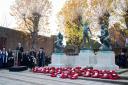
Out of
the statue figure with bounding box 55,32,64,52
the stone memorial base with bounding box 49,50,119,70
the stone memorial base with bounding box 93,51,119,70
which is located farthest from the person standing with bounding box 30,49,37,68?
the stone memorial base with bounding box 93,51,119,70

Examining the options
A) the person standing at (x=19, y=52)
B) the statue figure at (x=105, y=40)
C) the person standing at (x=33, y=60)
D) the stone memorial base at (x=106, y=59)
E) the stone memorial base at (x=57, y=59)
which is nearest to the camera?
the stone memorial base at (x=106, y=59)

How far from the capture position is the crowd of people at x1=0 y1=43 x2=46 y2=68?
23442 millimetres

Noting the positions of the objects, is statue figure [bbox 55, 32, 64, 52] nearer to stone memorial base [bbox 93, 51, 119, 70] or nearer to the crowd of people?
the crowd of people

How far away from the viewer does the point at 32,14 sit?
38969 millimetres

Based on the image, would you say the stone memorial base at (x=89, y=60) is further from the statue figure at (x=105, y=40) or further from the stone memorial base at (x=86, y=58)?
the statue figure at (x=105, y=40)

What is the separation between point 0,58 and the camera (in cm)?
2306

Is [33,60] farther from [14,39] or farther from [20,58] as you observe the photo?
[14,39]

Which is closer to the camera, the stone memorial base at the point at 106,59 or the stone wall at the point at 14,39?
the stone memorial base at the point at 106,59

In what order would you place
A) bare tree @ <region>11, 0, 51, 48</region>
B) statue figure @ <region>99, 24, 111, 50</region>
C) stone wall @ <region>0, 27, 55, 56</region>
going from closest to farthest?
statue figure @ <region>99, 24, 111, 50</region> < stone wall @ <region>0, 27, 55, 56</region> < bare tree @ <region>11, 0, 51, 48</region>

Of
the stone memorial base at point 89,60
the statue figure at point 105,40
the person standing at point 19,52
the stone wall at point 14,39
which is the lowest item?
the stone memorial base at point 89,60

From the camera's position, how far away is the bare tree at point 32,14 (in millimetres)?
39219

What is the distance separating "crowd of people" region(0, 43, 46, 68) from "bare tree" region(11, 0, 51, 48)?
13.9m

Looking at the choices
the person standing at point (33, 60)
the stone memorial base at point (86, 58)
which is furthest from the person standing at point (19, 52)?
the stone memorial base at point (86, 58)

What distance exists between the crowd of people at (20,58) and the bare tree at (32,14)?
1394 cm
